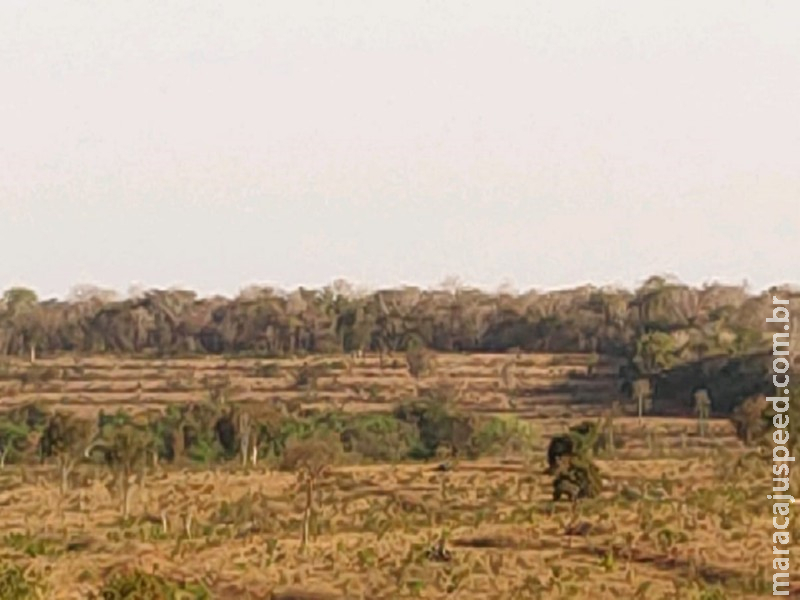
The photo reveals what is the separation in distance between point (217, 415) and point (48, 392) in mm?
16848

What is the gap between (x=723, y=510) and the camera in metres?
33.0

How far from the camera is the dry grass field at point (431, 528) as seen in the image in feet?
89.2

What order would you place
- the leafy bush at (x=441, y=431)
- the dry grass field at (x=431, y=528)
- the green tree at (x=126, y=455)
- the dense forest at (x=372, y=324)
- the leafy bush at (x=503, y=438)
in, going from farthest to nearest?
the dense forest at (x=372, y=324) → the leafy bush at (x=441, y=431) → the leafy bush at (x=503, y=438) → the green tree at (x=126, y=455) → the dry grass field at (x=431, y=528)

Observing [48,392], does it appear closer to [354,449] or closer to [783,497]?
[354,449]

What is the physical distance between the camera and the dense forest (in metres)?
81.0

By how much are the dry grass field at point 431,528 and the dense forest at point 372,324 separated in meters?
20.3

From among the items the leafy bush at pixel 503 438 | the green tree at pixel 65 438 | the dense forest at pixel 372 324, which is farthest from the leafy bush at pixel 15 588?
the dense forest at pixel 372 324

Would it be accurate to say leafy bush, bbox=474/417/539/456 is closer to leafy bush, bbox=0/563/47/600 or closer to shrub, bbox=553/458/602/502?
shrub, bbox=553/458/602/502

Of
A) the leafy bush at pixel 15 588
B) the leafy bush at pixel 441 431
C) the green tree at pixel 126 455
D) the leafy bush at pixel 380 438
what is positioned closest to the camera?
the leafy bush at pixel 15 588

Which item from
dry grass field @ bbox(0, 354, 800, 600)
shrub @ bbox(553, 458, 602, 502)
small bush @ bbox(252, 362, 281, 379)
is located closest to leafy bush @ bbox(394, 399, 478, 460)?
dry grass field @ bbox(0, 354, 800, 600)

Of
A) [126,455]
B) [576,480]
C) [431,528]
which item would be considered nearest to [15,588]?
[431,528]

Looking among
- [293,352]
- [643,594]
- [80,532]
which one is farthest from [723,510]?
[293,352]

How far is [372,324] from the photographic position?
83688 millimetres

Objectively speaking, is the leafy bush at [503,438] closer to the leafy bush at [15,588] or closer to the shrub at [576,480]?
the shrub at [576,480]
